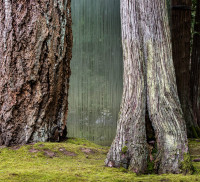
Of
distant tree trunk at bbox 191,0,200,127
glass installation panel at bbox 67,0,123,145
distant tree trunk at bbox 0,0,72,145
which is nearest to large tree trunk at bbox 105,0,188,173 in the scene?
distant tree trunk at bbox 0,0,72,145

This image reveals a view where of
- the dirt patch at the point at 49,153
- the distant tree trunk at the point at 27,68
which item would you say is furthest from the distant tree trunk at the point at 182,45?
the dirt patch at the point at 49,153

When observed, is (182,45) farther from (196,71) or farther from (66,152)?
(66,152)

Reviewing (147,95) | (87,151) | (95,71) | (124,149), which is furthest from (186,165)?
(95,71)

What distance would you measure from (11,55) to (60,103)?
777mm

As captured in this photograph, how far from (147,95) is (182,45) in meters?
3.01

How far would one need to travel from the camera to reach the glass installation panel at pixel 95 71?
5.84 metres

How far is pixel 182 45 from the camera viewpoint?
5285mm

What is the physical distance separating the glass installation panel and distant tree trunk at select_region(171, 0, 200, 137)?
4.12ft

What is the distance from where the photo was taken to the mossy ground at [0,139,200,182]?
204 centimetres

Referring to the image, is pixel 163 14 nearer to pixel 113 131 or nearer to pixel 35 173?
pixel 35 173

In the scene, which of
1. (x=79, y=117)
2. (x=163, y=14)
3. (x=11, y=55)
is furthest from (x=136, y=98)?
(x=79, y=117)

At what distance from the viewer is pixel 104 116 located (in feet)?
19.5

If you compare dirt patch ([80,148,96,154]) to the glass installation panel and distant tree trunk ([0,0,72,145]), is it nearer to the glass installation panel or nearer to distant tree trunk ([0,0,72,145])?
distant tree trunk ([0,0,72,145])

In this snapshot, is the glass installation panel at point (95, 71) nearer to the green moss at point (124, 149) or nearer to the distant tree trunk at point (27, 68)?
the distant tree trunk at point (27, 68)
